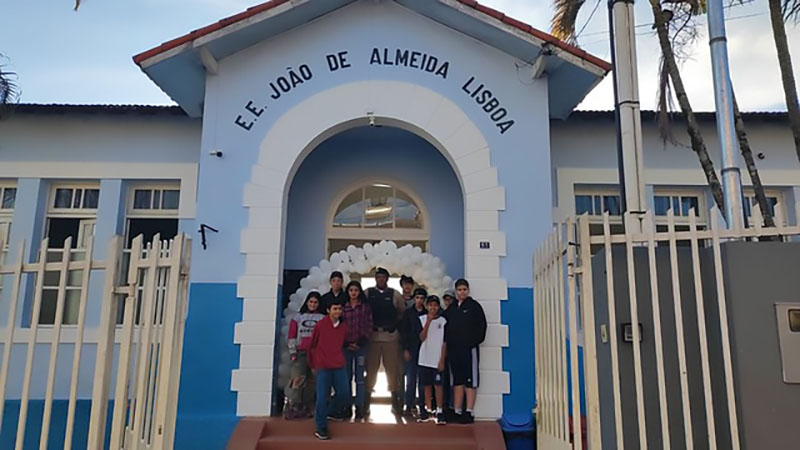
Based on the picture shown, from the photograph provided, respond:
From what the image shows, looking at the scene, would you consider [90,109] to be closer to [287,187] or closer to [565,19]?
[287,187]

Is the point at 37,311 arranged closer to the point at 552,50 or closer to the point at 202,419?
the point at 202,419

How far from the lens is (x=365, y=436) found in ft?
22.2

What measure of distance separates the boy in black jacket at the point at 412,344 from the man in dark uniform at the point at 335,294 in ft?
2.59

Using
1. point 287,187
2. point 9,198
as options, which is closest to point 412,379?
point 287,187

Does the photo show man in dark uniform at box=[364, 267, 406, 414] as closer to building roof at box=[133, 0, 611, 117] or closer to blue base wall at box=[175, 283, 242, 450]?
blue base wall at box=[175, 283, 242, 450]

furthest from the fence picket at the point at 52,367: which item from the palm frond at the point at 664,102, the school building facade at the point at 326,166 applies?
the palm frond at the point at 664,102

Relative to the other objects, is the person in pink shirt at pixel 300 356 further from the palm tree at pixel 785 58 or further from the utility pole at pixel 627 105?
the palm tree at pixel 785 58

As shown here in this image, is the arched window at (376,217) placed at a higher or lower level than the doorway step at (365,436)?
higher

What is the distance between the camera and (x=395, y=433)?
6.77 metres

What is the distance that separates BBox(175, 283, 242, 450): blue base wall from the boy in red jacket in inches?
45.2

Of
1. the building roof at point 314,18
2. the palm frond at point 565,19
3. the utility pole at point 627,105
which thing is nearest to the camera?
→ the utility pole at point 627,105

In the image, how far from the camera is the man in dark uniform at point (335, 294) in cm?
736

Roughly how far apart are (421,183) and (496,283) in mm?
2687

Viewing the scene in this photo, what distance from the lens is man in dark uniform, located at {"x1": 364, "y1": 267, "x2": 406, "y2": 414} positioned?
24.5 ft
